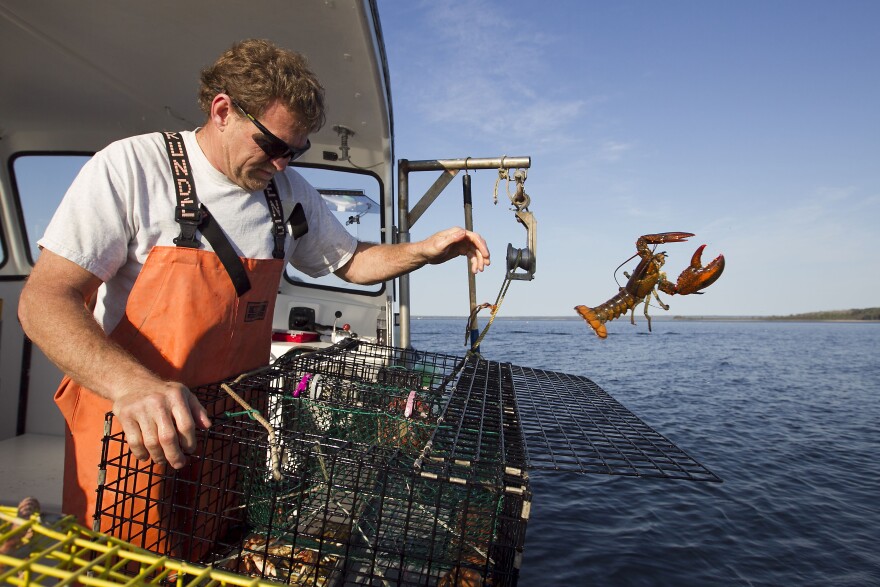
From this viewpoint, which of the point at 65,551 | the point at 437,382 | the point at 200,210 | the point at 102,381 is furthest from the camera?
the point at 437,382

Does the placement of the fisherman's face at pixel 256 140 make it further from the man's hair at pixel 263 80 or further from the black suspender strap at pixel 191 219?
the black suspender strap at pixel 191 219

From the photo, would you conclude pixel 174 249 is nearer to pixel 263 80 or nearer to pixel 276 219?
pixel 276 219

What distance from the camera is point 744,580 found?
5117 millimetres

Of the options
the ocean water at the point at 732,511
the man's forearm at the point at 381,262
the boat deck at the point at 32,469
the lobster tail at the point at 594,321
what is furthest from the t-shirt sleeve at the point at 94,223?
the lobster tail at the point at 594,321

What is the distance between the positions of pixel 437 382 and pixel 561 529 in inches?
148

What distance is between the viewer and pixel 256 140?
202 cm

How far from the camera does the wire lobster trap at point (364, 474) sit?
1.65 m

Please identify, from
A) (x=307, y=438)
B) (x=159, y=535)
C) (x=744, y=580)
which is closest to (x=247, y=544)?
(x=159, y=535)

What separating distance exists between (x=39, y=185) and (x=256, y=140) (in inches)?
180

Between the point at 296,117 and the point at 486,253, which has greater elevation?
the point at 296,117

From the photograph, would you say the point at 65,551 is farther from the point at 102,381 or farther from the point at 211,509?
the point at 211,509

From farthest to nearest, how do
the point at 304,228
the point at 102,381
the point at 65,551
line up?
the point at 304,228 < the point at 102,381 < the point at 65,551

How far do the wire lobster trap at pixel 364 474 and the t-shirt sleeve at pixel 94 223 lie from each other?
0.59m

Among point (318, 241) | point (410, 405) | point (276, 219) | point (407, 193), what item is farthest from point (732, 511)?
point (276, 219)
